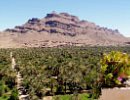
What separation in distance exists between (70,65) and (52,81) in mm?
17795

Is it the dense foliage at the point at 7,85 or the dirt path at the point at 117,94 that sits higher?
the dirt path at the point at 117,94

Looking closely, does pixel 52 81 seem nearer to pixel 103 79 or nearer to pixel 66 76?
pixel 66 76

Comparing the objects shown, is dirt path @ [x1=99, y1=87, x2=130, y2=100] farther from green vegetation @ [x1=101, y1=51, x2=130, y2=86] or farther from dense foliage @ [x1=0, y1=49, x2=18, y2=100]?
dense foliage @ [x1=0, y1=49, x2=18, y2=100]

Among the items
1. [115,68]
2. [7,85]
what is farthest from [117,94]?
[7,85]

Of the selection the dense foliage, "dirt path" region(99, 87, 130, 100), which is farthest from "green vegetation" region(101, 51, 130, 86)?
the dense foliage

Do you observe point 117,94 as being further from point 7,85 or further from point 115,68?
point 7,85

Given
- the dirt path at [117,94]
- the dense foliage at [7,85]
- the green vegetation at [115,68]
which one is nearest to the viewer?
the dirt path at [117,94]

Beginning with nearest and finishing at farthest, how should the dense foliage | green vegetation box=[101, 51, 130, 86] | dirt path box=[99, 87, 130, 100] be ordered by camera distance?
1. dirt path box=[99, 87, 130, 100]
2. green vegetation box=[101, 51, 130, 86]
3. the dense foliage

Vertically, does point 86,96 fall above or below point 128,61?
below

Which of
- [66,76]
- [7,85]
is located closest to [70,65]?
[66,76]

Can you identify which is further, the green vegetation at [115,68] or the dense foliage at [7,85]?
the dense foliage at [7,85]

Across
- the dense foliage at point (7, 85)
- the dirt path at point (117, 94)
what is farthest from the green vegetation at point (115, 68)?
the dense foliage at point (7, 85)

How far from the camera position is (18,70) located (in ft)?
366

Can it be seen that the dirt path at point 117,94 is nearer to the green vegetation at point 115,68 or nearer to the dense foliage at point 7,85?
the green vegetation at point 115,68
